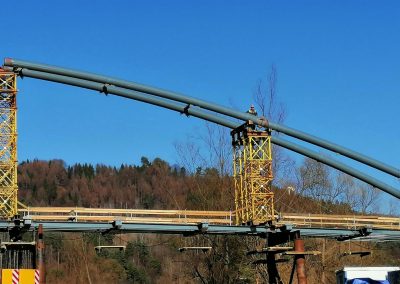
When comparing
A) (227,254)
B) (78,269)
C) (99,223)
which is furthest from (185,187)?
(78,269)

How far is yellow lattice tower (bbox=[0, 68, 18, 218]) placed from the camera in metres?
36.6

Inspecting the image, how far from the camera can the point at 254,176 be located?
41.7 meters

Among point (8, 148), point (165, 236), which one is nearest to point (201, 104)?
point (8, 148)

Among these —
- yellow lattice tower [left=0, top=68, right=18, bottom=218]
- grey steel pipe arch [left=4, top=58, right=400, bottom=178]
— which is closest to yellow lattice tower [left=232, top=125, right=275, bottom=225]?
grey steel pipe arch [left=4, top=58, right=400, bottom=178]

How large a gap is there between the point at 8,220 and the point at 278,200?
91.4ft

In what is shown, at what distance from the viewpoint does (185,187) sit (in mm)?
63719

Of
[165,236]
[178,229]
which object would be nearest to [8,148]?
[178,229]

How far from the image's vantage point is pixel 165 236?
91.1 m

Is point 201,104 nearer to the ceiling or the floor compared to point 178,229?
nearer to the ceiling

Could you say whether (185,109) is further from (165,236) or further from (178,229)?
(165,236)

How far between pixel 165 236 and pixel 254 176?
169ft

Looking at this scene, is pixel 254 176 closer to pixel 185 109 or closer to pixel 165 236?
pixel 185 109

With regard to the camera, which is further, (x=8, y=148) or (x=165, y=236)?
(x=165, y=236)

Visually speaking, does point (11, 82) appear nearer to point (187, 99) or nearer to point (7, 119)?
point (7, 119)
